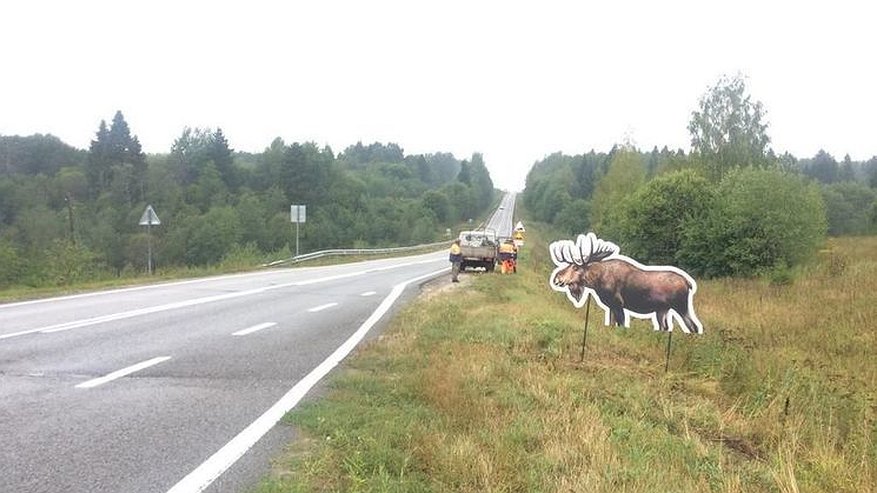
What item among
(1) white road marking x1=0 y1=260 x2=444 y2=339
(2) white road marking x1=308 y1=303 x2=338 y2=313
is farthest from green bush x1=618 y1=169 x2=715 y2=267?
(2) white road marking x1=308 y1=303 x2=338 y2=313

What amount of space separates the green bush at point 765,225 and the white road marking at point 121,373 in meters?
32.4

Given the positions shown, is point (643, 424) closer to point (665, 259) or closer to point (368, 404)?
point (368, 404)

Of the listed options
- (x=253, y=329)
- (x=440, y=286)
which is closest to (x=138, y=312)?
(x=253, y=329)

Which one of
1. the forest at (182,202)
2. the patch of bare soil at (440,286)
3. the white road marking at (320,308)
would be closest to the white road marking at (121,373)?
the white road marking at (320,308)

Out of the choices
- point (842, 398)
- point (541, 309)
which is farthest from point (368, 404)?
point (541, 309)

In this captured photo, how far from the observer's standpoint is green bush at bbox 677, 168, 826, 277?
A: 113ft

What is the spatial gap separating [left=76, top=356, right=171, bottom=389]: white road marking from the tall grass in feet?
7.95

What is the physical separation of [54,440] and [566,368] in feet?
18.2

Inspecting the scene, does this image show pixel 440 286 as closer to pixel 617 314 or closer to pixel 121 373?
pixel 617 314

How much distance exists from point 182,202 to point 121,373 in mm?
80253

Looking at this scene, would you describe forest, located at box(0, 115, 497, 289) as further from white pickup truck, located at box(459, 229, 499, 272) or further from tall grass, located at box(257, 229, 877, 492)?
tall grass, located at box(257, 229, 877, 492)

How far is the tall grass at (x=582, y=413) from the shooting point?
15.0 feet

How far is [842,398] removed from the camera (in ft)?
26.0

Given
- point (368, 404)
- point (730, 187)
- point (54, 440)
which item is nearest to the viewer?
point (54, 440)
